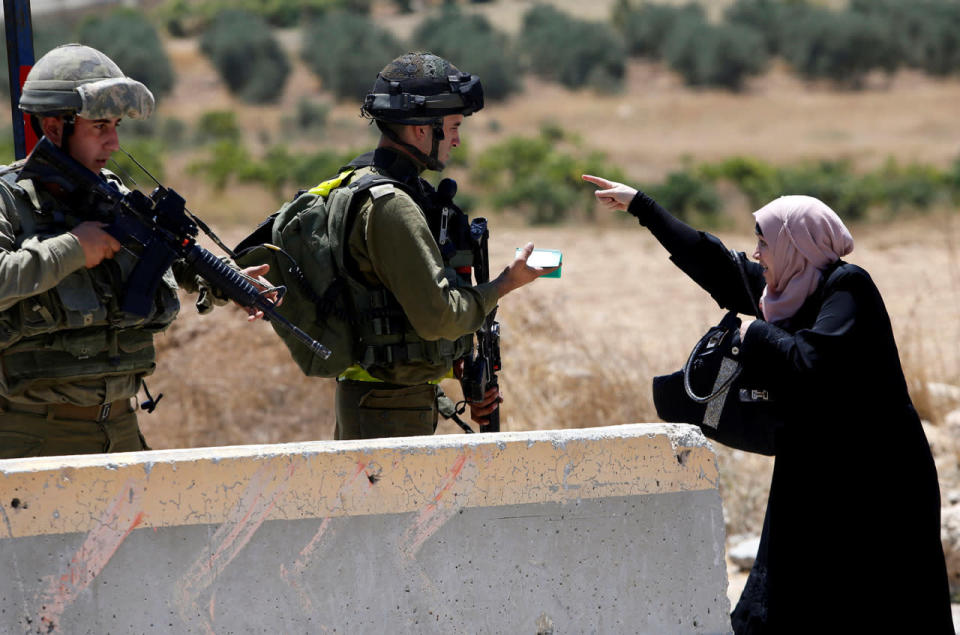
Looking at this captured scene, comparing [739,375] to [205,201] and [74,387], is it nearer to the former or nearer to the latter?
[74,387]

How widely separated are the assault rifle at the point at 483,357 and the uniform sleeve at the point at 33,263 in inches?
49.0

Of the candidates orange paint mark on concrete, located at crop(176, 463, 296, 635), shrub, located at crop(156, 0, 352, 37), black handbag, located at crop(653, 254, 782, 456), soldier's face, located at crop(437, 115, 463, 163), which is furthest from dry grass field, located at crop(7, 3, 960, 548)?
shrub, located at crop(156, 0, 352, 37)

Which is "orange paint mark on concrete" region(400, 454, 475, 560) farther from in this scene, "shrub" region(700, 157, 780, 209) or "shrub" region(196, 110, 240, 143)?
"shrub" region(196, 110, 240, 143)

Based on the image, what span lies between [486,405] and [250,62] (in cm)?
4446

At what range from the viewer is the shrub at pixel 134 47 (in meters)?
43.1

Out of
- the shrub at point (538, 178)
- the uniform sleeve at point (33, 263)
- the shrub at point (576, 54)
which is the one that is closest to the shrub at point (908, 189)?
the shrub at point (538, 178)

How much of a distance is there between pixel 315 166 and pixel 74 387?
21802mm

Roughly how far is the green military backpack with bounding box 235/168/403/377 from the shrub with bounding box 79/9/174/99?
128 feet

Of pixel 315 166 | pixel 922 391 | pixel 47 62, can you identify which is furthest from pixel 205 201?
pixel 47 62

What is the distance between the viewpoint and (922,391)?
679 centimetres

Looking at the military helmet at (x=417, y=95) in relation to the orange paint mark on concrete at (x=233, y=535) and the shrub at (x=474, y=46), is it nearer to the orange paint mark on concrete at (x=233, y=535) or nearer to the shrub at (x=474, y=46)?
the orange paint mark on concrete at (x=233, y=535)

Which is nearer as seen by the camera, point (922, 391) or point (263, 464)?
point (263, 464)

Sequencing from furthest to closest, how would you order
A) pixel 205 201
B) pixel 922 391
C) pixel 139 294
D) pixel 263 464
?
pixel 205 201 < pixel 922 391 < pixel 139 294 < pixel 263 464

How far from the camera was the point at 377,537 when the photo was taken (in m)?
3.10
